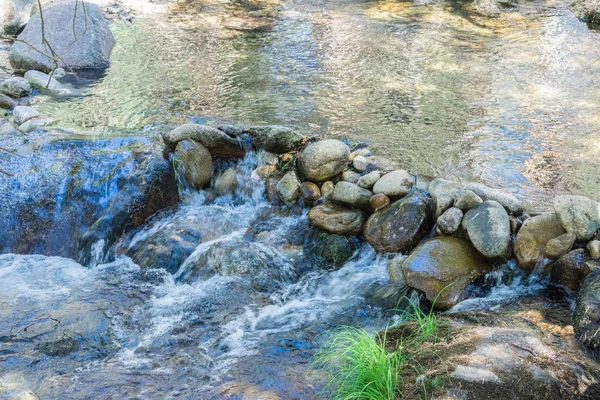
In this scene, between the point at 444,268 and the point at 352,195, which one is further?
the point at 352,195

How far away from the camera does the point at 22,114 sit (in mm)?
6055

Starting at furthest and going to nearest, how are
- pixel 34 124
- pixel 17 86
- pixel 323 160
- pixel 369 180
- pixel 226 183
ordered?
pixel 17 86
pixel 34 124
pixel 226 183
pixel 323 160
pixel 369 180

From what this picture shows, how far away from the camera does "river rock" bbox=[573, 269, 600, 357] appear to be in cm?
302

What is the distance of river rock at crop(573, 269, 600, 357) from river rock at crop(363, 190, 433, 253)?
1.31m

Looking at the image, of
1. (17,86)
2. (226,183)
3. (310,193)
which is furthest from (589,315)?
(17,86)

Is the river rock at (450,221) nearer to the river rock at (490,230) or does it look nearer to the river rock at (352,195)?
the river rock at (490,230)

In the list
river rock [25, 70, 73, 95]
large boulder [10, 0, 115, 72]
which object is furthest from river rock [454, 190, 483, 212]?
large boulder [10, 0, 115, 72]

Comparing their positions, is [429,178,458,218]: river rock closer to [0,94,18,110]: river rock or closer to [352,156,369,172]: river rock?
[352,156,369,172]: river rock

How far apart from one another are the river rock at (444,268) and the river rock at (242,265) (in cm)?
108

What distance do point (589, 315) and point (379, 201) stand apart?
6.37ft

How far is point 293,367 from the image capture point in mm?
3297

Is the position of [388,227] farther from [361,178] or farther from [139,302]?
[139,302]

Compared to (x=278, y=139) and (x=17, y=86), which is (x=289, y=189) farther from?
(x=17, y=86)

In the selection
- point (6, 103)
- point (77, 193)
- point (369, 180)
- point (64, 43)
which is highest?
point (64, 43)
